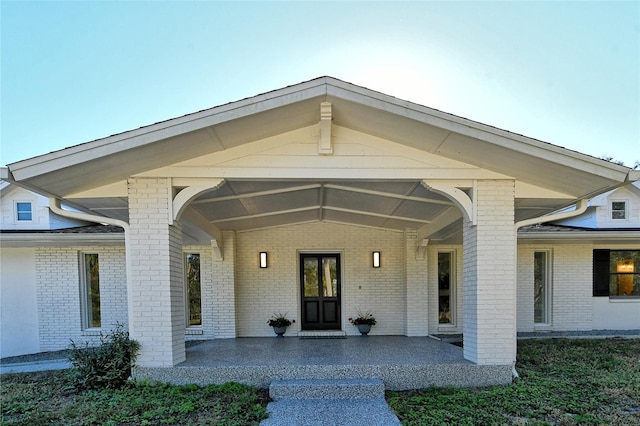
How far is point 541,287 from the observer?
9.84 metres

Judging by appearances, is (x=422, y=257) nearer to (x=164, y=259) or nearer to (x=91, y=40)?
(x=164, y=259)

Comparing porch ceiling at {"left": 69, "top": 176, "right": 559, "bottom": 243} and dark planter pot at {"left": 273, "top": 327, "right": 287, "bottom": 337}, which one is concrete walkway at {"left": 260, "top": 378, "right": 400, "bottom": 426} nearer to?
porch ceiling at {"left": 69, "top": 176, "right": 559, "bottom": 243}

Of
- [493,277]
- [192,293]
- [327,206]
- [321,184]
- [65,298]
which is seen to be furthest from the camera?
[192,293]

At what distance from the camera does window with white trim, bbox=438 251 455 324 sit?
938 cm

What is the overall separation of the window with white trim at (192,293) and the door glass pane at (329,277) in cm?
305

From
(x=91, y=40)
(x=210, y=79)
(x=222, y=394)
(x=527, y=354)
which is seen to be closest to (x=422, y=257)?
(x=527, y=354)

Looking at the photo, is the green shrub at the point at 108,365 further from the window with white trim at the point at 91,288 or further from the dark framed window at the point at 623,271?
the dark framed window at the point at 623,271

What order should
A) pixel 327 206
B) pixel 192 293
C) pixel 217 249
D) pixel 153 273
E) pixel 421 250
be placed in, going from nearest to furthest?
pixel 153 273
pixel 327 206
pixel 217 249
pixel 421 250
pixel 192 293

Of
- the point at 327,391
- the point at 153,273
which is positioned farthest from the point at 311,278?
the point at 153,273

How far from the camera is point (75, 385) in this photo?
4742 mm

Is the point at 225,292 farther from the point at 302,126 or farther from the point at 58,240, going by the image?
the point at 302,126

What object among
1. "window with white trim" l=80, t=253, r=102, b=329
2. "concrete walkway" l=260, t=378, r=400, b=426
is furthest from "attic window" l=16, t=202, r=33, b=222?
"concrete walkway" l=260, t=378, r=400, b=426

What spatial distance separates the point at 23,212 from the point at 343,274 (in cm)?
784

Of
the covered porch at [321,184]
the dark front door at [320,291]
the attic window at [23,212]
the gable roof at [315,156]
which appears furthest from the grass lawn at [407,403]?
the attic window at [23,212]
